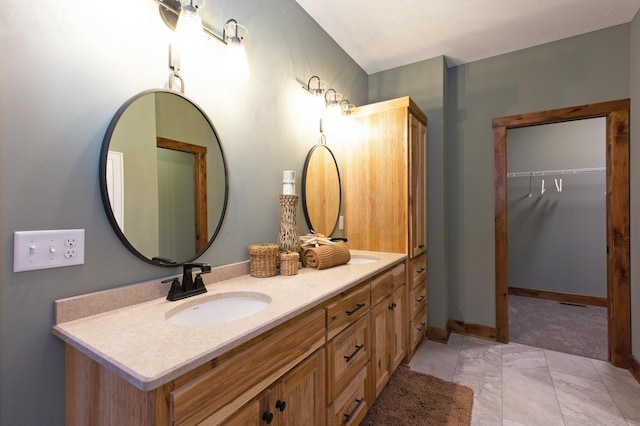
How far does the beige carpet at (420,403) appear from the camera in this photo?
1.65 metres

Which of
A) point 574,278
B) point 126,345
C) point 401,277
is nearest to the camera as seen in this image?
point 126,345

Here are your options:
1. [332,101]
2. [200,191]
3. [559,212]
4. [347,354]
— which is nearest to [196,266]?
[200,191]

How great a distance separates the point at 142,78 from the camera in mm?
1106

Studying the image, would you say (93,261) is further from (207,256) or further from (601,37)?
(601,37)

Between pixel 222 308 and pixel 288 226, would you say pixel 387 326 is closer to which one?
pixel 288 226

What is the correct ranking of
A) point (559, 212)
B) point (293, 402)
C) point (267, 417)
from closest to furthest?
1. point (267, 417)
2. point (293, 402)
3. point (559, 212)

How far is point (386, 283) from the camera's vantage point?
179cm

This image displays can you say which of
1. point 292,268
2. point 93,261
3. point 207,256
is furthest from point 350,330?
point 93,261

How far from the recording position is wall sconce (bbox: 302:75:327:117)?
201 centimetres

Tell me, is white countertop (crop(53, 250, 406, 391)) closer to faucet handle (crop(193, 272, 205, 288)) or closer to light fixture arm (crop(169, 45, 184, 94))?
faucet handle (crop(193, 272, 205, 288))

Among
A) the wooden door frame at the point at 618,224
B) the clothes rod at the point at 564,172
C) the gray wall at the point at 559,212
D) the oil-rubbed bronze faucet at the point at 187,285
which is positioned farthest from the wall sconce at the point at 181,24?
the gray wall at the point at 559,212

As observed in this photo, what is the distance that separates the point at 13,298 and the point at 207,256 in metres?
0.63

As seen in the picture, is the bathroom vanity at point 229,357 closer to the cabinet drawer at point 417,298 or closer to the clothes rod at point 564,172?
the cabinet drawer at point 417,298

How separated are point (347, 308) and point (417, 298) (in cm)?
121
